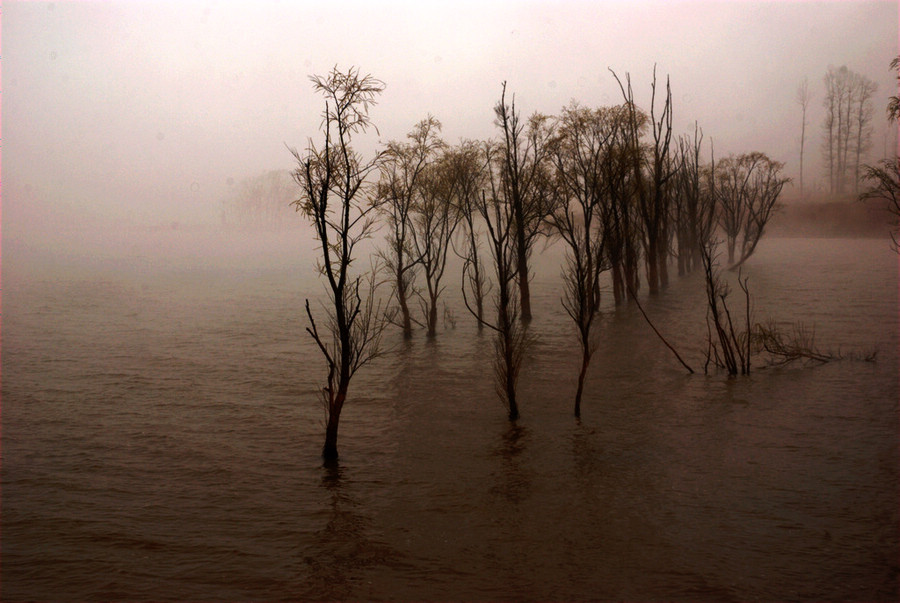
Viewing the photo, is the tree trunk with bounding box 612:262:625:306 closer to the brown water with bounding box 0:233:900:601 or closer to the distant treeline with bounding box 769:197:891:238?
the brown water with bounding box 0:233:900:601

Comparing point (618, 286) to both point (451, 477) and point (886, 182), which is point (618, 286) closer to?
point (886, 182)

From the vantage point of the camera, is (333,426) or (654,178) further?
(654,178)

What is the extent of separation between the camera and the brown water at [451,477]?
8117 millimetres

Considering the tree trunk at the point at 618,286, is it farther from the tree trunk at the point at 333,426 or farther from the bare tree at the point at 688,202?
the tree trunk at the point at 333,426

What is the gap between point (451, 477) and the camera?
11.7m

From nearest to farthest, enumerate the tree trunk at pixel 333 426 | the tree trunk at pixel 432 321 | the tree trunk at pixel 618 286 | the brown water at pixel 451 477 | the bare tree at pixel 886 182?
the brown water at pixel 451 477, the tree trunk at pixel 333 426, the bare tree at pixel 886 182, the tree trunk at pixel 432 321, the tree trunk at pixel 618 286

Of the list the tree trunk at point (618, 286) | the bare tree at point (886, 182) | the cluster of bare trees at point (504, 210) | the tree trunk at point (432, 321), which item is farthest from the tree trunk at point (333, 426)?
the tree trunk at point (618, 286)

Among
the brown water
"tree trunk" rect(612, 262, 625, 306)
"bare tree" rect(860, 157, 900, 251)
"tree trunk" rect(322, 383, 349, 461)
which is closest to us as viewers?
the brown water

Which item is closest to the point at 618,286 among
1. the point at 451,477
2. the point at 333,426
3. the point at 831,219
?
the point at 451,477

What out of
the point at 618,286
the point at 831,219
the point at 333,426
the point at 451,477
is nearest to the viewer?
the point at 451,477

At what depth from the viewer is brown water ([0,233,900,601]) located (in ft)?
26.6

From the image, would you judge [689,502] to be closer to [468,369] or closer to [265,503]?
[265,503]

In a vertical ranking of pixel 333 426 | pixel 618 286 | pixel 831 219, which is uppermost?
pixel 831 219

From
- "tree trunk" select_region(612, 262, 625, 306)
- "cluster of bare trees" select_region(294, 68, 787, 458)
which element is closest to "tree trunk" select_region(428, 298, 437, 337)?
"cluster of bare trees" select_region(294, 68, 787, 458)
